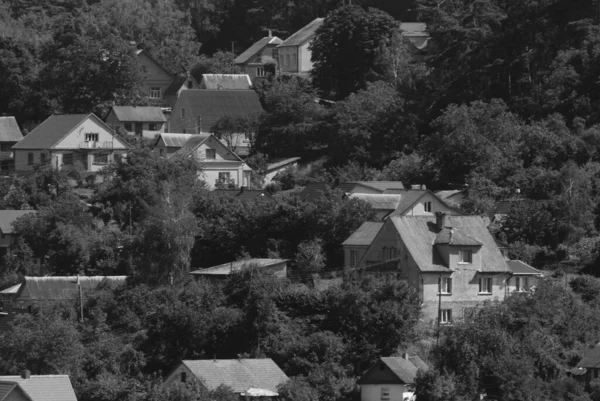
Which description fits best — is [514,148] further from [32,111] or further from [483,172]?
[32,111]

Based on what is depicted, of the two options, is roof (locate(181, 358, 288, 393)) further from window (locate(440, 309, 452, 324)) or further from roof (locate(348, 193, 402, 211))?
roof (locate(348, 193, 402, 211))

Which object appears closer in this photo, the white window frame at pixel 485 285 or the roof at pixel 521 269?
the white window frame at pixel 485 285

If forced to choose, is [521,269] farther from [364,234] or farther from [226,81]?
[226,81]

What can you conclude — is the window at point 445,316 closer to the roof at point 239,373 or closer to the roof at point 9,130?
the roof at point 239,373

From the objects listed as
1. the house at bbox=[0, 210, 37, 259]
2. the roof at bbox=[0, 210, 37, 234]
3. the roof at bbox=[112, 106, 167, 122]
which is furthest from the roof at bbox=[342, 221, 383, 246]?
the roof at bbox=[112, 106, 167, 122]

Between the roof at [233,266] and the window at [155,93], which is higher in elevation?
the window at [155,93]

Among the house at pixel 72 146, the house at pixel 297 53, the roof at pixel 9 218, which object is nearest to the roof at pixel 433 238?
the roof at pixel 9 218

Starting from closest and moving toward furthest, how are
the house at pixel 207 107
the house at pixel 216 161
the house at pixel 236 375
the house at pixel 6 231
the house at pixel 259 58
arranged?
the house at pixel 236 375 < the house at pixel 6 231 < the house at pixel 216 161 < the house at pixel 207 107 < the house at pixel 259 58

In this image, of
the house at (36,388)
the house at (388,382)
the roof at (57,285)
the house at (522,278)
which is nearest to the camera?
the house at (36,388)
